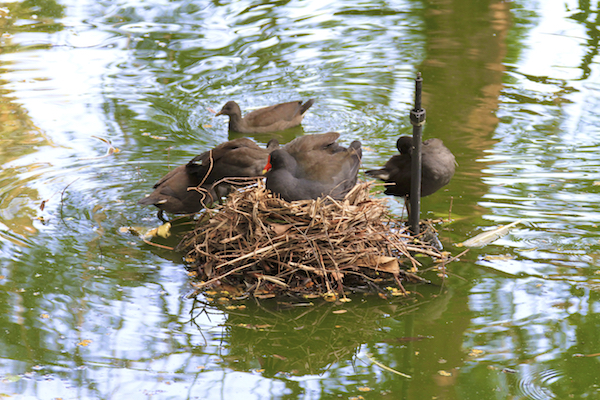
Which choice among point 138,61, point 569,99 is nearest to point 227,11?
point 138,61

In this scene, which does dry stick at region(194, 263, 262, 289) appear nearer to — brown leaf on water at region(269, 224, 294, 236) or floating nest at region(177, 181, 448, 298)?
floating nest at region(177, 181, 448, 298)

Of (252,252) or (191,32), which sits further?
(191,32)

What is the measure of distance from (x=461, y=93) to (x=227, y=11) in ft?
17.4

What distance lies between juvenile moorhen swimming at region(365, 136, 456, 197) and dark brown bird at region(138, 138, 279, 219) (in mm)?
1091

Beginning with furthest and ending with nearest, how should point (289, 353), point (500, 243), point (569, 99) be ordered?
point (569, 99) → point (500, 243) → point (289, 353)

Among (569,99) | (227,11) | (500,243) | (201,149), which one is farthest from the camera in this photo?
(227,11)

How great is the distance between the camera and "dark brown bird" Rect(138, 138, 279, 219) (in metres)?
6.45

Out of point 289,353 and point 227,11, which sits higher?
point 227,11

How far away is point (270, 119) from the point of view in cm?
920

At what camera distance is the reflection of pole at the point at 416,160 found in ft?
19.0

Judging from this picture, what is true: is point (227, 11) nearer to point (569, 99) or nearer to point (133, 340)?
point (569, 99)

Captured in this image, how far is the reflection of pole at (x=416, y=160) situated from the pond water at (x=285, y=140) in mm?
446

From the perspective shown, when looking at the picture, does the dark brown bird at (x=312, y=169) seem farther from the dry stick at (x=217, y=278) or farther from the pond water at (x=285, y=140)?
the pond water at (x=285, y=140)

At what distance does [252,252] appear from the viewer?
17.1 ft
